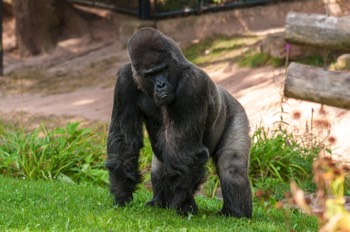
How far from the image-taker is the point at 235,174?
5.35 meters

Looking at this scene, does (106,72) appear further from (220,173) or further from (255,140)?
(220,173)

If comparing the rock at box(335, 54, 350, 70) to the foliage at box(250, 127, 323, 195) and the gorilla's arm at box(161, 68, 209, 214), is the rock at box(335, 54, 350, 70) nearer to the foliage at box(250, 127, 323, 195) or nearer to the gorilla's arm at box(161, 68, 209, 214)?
the foliage at box(250, 127, 323, 195)

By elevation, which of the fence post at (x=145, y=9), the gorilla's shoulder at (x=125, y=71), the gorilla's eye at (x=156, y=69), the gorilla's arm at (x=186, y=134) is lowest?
the fence post at (x=145, y=9)

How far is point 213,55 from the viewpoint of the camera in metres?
13.0

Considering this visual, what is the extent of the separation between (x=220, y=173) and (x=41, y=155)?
2.87 meters

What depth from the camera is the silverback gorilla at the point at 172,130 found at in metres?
4.88

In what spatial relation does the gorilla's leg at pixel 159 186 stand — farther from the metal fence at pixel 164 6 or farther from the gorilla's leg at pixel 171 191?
the metal fence at pixel 164 6

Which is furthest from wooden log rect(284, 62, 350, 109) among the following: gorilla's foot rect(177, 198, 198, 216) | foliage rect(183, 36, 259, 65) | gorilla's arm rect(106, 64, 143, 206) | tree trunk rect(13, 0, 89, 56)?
tree trunk rect(13, 0, 89, 56)

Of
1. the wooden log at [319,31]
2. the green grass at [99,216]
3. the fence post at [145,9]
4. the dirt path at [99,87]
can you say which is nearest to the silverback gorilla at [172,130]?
the green grass at [99,216]

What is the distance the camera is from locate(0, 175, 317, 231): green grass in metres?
4.56

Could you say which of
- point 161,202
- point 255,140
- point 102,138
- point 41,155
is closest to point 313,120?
point 255,140

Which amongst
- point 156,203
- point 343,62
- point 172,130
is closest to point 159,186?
point 156,203

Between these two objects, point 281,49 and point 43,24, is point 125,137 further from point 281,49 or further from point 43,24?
point 43,24

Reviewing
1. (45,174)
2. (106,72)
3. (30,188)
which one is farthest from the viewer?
(106,72)
